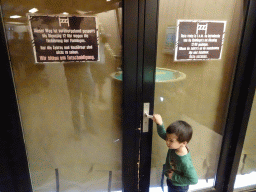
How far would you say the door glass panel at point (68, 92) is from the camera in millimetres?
1298

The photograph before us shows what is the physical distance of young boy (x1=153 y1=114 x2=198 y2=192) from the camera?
4.57 ft

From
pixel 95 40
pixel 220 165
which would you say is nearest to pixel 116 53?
pixel 95 40

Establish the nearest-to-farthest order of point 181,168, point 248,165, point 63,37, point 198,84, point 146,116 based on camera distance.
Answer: point 63,37 < point 181,168 < point 146,116 < point 198,84 < point 248,165

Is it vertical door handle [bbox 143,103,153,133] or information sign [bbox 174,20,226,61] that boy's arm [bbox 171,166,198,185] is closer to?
vertical door handle [bbox 143,103,153,133]

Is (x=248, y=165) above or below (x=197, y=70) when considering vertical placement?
below

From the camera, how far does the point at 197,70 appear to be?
163cm

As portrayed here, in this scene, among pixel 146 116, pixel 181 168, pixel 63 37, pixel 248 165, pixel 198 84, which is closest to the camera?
pixel 63 37

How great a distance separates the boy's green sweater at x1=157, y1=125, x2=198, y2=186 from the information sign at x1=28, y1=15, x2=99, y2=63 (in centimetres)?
88

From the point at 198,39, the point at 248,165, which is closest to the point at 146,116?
the point at 198,39

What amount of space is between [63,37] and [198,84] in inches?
47.3

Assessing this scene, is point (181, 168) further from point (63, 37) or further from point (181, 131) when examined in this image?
point (63, 37)

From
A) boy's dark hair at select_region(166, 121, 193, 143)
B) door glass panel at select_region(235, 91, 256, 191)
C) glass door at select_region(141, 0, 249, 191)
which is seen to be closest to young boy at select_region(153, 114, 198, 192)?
boy's dark hair at select_region(166, 121, 193, 143)

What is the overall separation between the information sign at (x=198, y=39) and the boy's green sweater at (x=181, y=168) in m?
0.65

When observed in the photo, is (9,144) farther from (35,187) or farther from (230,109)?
(230,109)
